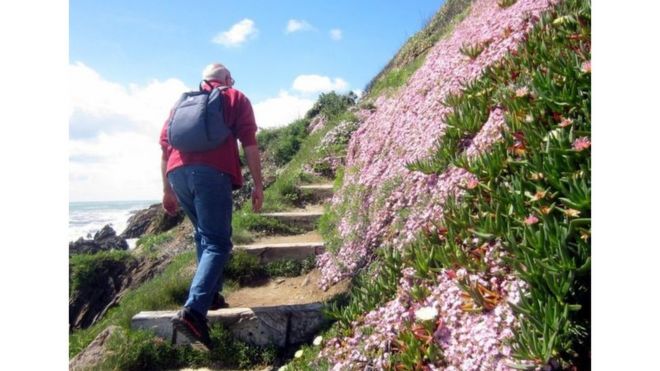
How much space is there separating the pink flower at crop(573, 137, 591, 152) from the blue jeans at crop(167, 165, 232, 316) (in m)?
2.81

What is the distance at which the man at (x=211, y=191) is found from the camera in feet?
14.0

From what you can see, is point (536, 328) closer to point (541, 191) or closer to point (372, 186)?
point (541, 191)

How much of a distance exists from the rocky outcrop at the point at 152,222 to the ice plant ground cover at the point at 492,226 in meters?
9.12

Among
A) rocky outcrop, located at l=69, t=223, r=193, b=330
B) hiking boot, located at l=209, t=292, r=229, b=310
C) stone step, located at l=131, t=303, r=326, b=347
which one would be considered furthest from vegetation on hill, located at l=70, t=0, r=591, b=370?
rocky outcrop, located at l=69, t=223, r=193, b=330

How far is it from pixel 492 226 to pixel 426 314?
653mm

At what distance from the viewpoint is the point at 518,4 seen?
18.1 feet

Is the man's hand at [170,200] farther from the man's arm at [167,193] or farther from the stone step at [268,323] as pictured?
the stone step at [268,323]

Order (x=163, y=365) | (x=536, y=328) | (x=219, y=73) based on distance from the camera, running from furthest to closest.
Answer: (x=219, y=73) < (x=163, y=365) < (x=536, y=328)

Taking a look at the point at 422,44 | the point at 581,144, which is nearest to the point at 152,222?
the point at 422,44

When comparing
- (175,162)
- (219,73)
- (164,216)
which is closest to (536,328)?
(175,162)

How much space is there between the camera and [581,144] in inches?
111

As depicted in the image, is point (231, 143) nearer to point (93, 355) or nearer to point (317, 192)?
point (93, 355)

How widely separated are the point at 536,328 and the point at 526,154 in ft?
4.19

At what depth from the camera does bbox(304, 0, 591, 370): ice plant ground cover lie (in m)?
2.50
